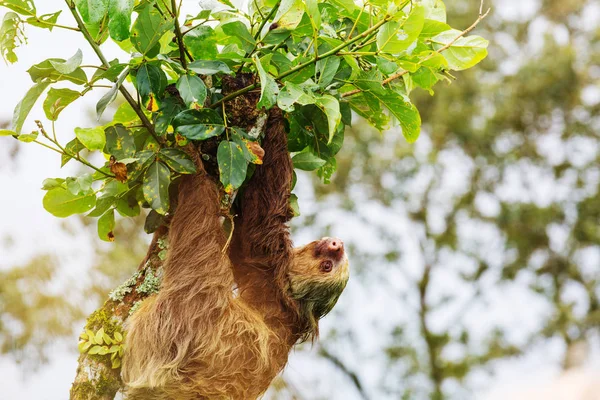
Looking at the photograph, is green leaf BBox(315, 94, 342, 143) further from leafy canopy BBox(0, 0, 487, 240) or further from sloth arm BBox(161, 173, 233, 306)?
sloth arm BBox(161, 173, 233, 306)

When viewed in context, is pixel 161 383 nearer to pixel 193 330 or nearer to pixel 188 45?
pixel 193 330

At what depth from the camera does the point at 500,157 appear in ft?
73.4

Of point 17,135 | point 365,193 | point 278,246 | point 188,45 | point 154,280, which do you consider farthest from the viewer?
point 365,193

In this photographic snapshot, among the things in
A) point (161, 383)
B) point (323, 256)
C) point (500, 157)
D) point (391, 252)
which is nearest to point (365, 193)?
point (391, 252)

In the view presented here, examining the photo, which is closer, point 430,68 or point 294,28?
point 294,28

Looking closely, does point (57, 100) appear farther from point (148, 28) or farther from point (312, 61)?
point (312, 61)

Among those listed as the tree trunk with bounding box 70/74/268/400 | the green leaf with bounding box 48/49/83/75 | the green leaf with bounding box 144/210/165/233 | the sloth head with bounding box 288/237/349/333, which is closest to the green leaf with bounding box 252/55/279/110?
the tree trunk with bounding box 70/74/268/400

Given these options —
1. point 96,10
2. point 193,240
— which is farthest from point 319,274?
point 96,10

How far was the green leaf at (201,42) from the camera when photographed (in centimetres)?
394

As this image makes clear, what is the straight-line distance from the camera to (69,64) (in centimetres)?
360

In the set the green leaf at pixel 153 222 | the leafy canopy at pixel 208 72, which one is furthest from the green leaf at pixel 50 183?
the green leaf at pixel 153 222

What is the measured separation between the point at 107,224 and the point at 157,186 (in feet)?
2.63

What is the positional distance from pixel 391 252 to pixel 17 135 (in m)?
19.4

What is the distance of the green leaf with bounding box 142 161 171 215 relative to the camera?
392 cm
